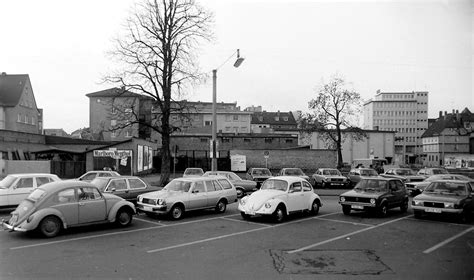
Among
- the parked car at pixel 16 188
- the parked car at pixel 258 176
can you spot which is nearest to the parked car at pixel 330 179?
the parked car at pixel 258 176

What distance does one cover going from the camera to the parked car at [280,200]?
522 inches

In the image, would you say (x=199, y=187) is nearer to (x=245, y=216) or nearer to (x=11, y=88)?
(x=245, y=216)

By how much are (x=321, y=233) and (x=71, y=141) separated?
43899 millimetres

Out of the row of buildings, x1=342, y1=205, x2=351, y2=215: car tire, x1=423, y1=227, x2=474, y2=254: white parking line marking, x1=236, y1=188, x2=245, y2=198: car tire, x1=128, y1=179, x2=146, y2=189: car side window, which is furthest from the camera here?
the row of buildings

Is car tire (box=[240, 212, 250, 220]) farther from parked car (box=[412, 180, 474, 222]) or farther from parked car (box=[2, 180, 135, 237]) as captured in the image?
parked car (box=[412, 180, 474, 222])

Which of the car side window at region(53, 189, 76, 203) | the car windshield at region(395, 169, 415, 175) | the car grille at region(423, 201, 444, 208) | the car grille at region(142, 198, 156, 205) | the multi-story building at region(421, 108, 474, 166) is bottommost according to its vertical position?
the car grille at region(423, 201, 444, 208)

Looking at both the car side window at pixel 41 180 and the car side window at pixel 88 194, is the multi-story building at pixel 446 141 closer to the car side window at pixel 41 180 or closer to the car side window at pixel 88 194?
the car side window at pixel 41 180

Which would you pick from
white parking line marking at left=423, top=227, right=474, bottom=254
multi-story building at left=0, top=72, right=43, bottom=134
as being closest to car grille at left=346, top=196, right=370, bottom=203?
white parking line marking at left=423, top=227, right=474, bottom=254

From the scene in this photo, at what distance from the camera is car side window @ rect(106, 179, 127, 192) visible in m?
15.2

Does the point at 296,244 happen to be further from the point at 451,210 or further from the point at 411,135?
the point at 411,135

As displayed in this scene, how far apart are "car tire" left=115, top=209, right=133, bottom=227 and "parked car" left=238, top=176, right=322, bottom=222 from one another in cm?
379

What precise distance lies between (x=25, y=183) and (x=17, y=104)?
47.4 m

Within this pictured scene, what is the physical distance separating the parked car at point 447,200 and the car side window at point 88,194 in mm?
11121

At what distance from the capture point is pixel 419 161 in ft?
385
